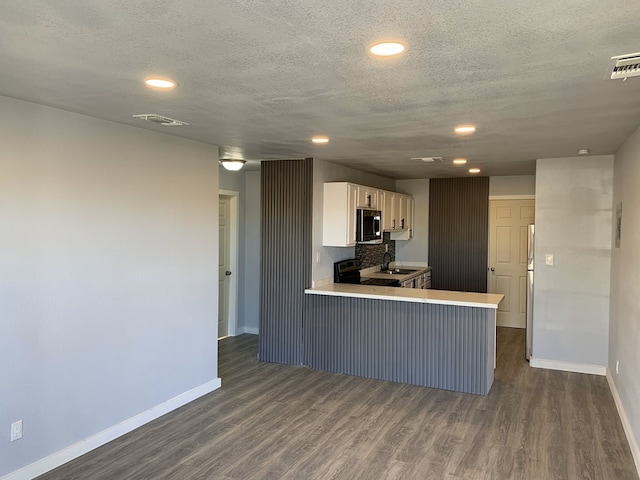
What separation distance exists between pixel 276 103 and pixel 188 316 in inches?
88.6

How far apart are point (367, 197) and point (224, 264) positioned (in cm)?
229

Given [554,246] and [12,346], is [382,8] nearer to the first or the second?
[12,346]

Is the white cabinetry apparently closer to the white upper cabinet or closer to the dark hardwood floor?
the white upper cabinet

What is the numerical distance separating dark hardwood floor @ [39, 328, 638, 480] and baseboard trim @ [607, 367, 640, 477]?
0.06 m

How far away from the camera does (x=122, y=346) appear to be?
142 inches

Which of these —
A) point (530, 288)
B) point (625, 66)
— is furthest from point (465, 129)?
point (530, 288)

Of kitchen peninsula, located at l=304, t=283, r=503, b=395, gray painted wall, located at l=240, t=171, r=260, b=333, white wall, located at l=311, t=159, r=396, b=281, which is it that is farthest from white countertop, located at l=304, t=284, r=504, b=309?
gray painted wall, located at l=240, t=171, r=260, b=333

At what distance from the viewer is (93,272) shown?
3.38 meters

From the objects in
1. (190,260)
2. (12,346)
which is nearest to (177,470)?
(12,346)

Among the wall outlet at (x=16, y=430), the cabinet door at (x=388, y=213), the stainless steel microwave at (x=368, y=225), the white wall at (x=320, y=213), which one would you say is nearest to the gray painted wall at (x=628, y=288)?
the stainless steel microwave at (x=368, y=225)

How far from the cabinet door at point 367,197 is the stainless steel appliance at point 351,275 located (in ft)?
2.52

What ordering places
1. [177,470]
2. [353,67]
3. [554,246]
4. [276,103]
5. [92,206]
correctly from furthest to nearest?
[554,246] < [92,206] < [177,470] < [276,103] < [353,67]

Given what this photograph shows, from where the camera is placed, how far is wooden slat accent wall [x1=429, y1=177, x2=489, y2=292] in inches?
293

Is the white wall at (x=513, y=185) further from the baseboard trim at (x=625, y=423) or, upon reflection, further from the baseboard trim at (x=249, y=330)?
the baseboard trim at (x=249, y=330)
